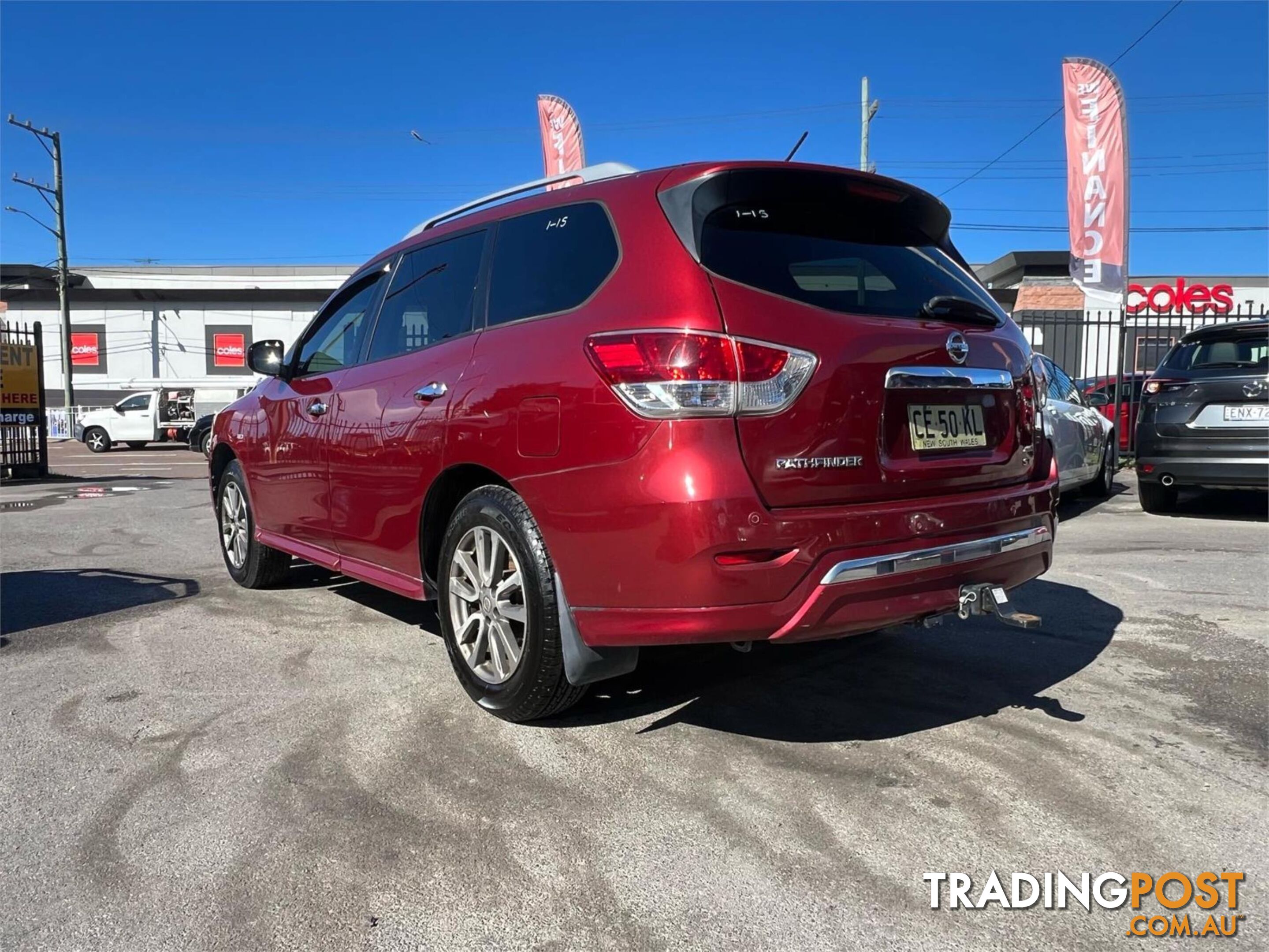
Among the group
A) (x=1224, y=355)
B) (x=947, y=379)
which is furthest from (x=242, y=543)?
(x=1224, y=355)

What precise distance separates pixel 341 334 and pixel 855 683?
2957 millimetres

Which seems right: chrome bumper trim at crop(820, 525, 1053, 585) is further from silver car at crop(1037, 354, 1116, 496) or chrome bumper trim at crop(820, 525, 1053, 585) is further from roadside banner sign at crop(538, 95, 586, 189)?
roadside banner sign at crop(538, 95, 586, 189)

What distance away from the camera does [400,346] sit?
13.2ft

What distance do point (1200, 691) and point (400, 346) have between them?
358 cm

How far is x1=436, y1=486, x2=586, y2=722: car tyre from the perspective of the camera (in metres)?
3.01

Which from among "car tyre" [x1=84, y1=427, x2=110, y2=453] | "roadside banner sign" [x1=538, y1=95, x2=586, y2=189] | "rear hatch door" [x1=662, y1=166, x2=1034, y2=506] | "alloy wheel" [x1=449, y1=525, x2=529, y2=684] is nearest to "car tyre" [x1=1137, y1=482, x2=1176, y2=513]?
"rear hatch door" [x1=662, y1=166, x2=1034, y2=506]

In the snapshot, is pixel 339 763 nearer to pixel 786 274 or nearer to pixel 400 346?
pixel 400 346

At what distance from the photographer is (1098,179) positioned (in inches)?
491

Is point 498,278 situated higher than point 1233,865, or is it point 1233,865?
point 498,278

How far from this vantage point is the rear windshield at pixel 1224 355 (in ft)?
24.9

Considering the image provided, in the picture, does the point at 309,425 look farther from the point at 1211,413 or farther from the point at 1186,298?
the point at 1186,298

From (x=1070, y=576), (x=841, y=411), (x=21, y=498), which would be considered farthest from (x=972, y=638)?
(x=21, y=498)

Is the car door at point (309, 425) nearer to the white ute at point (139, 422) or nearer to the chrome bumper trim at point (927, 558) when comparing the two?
the chrome bumper trim at point (927, 558)

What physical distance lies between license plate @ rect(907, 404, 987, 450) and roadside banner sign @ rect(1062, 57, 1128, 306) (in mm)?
10806
